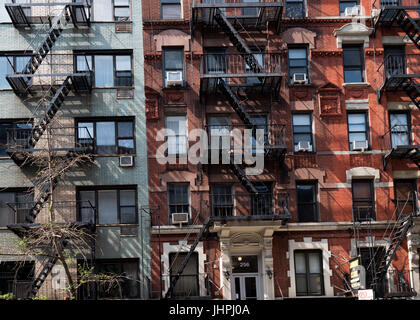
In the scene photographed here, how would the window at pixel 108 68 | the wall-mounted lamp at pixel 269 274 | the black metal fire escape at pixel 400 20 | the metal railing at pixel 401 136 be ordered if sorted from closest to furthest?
1. the wall-mounted lamp at pixel 269 274
2. the black metal fire escape at pixel 400 20
3. the metal railing at pixel 401 136
4. the window at pixel 108 68

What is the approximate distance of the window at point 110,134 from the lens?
2650 centimetres

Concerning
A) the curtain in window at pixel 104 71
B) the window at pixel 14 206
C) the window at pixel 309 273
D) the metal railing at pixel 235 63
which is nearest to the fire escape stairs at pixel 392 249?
the window at pixel 309 273

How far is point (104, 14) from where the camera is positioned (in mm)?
27562

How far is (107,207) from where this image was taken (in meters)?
26.0

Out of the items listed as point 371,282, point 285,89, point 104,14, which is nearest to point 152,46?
point 104,14

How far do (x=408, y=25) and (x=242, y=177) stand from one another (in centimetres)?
1087

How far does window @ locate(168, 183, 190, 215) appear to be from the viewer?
26.0m

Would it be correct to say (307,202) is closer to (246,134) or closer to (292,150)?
(292,150)

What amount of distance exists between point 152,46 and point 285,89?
662 centimetres

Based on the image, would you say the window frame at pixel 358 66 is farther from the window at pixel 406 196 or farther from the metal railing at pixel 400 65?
the window at pixel 406 196

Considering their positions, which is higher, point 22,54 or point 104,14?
point 104,14

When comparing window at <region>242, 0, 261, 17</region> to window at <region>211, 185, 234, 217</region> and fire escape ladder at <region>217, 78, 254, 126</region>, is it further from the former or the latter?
window at <region>211, 185, 234, 217</region>

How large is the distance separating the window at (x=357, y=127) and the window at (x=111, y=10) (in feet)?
38.6
